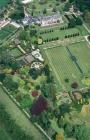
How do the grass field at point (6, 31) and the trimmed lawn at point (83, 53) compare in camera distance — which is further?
the grass field at point (6, 31)

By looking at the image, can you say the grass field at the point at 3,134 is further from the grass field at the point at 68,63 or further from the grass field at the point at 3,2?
the grass field at the point at 3,2

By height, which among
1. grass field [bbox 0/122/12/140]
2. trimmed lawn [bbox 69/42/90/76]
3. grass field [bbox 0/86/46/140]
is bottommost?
trimmed lawn [bbox 69/42/90/76]

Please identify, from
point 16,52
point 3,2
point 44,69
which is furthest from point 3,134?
point 3,2

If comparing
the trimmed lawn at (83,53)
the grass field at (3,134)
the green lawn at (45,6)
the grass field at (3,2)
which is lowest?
the trimmed lawn at (83,53)

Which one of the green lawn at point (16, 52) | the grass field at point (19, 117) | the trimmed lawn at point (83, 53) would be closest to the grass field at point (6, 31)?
the green lawn at point (16, 52)

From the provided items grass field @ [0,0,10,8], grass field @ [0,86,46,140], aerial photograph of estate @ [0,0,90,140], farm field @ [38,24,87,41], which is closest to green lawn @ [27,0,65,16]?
aerial photograph of estate @ [0,0,90,140]

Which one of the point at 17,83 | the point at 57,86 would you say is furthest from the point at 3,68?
the point at 57,86

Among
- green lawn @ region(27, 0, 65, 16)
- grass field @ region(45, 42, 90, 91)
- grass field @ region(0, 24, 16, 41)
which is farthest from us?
green lawn @ region(27, 0, 65, 16)

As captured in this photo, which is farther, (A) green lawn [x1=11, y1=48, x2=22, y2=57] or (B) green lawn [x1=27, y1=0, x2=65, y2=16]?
(B) green lawn [x1=27, y1=0, x2=65, y2=16]

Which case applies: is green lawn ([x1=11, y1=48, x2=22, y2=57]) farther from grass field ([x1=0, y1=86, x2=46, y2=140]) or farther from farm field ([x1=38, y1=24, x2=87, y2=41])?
grass field ([x1=0, y1=86, x2=46, y2=140])
